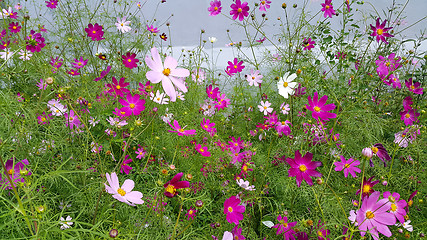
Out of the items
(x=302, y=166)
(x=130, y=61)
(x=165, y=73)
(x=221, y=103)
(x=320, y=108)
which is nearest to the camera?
(x=165, y=73)

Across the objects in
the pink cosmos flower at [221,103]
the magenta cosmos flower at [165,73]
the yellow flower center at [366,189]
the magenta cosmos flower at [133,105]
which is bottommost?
the yellow flower center at [366,189]

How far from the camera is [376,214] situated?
0.68 metres

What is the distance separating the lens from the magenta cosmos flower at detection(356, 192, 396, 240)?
66 centimetres

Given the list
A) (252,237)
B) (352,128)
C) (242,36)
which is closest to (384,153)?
(352,128)

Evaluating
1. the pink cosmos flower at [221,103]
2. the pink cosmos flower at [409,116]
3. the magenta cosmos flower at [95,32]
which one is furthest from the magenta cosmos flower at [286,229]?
the magenta cosmos flower at [95,32]

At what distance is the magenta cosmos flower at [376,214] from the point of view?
0.66 m

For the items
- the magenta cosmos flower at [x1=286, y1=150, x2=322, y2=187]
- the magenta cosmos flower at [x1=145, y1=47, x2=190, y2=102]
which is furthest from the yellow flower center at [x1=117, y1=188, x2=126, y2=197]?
the magenta cosmos flower at [x1=286, y1=150, x2=322, y2=187]

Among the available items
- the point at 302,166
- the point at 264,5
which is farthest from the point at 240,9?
the point at 302,166

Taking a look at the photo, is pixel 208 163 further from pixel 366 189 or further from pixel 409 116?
pixel 409 116

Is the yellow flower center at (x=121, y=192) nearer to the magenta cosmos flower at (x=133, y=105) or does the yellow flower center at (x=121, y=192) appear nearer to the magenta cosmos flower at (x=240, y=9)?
the magenta cosmos flower at (x=133, y=105)

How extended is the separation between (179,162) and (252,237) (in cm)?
45

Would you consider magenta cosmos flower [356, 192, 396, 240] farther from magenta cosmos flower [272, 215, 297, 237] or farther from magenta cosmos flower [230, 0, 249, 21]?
magenta cosmos flower [230, 0, 249, 21]

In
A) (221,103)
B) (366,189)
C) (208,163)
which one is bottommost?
(366,189)

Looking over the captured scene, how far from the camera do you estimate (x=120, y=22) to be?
171 centimetres
